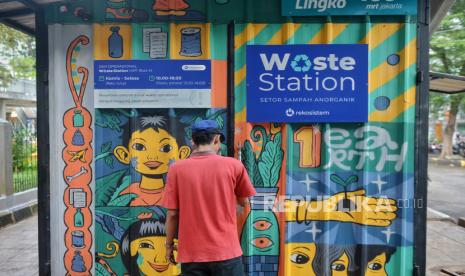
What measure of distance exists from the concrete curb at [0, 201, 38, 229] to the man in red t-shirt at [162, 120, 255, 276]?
6657mm

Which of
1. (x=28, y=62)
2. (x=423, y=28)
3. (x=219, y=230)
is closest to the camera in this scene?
(x=219, y=230)

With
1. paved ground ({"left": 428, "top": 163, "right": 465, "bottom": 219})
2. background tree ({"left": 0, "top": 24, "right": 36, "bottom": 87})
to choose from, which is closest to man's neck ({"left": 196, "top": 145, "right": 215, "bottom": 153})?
paved ground ({"left": 428, "top": 163, "right": 465, "bottom": 219})

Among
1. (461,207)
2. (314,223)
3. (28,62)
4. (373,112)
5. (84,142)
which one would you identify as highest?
(28,62)

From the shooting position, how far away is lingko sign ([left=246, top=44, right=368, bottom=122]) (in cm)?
350

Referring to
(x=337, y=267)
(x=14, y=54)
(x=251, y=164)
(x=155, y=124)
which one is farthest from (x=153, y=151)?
(x=14, y=54)

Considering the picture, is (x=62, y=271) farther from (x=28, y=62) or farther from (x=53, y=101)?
(x=28, y=62)

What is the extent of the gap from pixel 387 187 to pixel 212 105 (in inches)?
66.0

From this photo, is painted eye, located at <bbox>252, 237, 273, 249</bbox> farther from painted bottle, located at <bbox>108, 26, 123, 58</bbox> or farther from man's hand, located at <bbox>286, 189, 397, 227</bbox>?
painted bottle, located at <bbox>108, 26, 123, 58</bbox>

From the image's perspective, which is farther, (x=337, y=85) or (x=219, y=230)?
(x=337, y=85)

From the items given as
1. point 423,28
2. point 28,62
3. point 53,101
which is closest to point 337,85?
point 423,28

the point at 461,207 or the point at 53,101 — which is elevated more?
the point at 53,101

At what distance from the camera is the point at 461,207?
10680 millimetres

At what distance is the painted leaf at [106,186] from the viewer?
3.62 m

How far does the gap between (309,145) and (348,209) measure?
65cm
